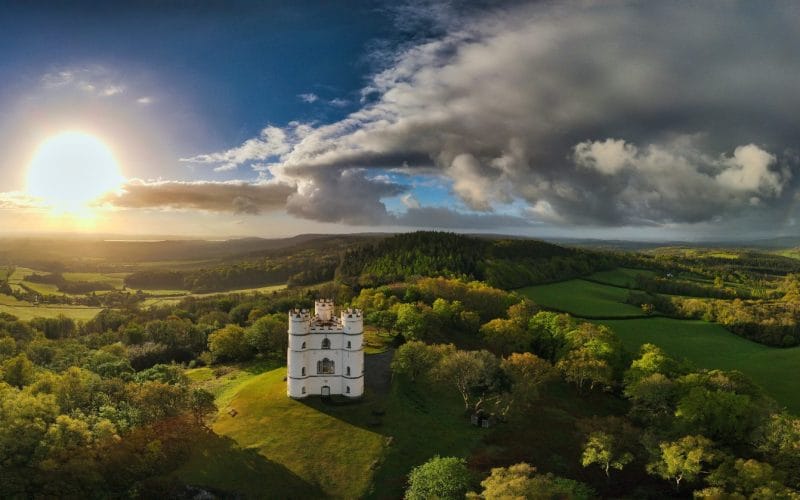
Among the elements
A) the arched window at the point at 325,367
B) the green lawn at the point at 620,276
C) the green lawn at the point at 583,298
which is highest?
the green lawn at the point at 620,276

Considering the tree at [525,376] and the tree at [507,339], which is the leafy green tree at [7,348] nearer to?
the tree at [525,376]

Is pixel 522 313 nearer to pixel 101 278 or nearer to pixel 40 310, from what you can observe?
pixel 40 310

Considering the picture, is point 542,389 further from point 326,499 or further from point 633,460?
point 326,499

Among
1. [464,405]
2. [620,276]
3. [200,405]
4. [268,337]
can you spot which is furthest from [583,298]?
[200,405]

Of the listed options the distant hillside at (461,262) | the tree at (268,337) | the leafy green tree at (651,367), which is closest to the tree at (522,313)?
the leafy green tree at (651,367)

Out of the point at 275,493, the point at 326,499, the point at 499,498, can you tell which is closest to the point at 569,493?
the point at 499,498

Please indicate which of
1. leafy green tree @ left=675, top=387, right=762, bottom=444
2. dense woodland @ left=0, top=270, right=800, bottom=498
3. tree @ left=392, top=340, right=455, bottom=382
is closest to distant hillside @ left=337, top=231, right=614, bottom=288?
dense woodland @ left=0, top=270, right=800, bottom=498
